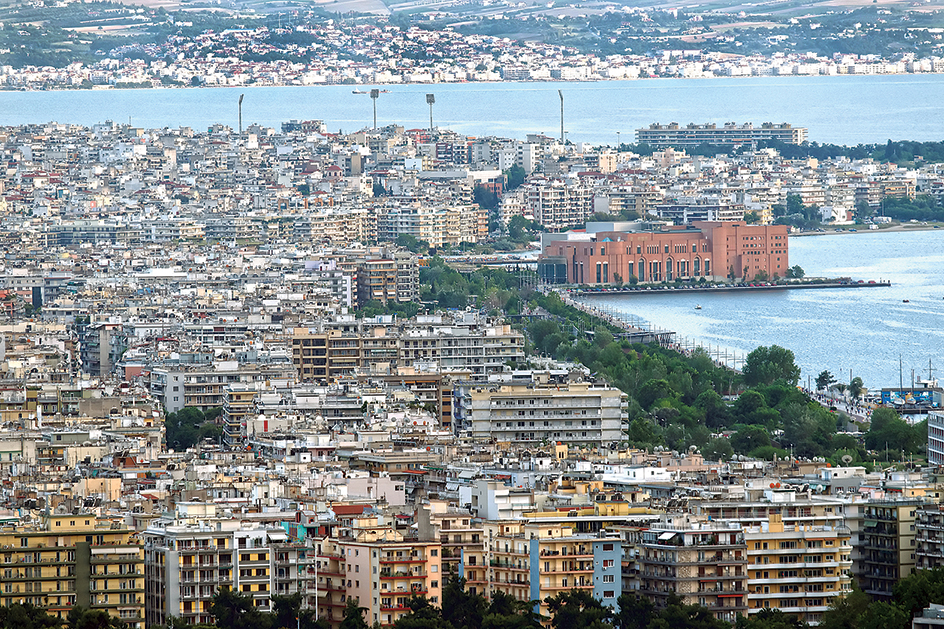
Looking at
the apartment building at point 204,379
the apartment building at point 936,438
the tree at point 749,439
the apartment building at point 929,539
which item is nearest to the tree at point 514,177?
the apartment building at point 204,379

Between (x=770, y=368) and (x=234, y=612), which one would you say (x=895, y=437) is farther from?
(x=234, y=612)

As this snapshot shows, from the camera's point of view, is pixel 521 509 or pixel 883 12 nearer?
pixel 521 509

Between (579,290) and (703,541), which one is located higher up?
(703,541)

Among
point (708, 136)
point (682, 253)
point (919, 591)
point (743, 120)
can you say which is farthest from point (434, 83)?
point (919, 591)

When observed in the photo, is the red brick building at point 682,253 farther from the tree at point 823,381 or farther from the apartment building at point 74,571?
the apartment building at point 74,571

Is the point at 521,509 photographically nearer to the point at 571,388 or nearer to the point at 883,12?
the point at 571,388

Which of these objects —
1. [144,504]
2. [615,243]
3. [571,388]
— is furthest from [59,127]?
[144,504]

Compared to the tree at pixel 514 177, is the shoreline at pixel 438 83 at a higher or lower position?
lower
